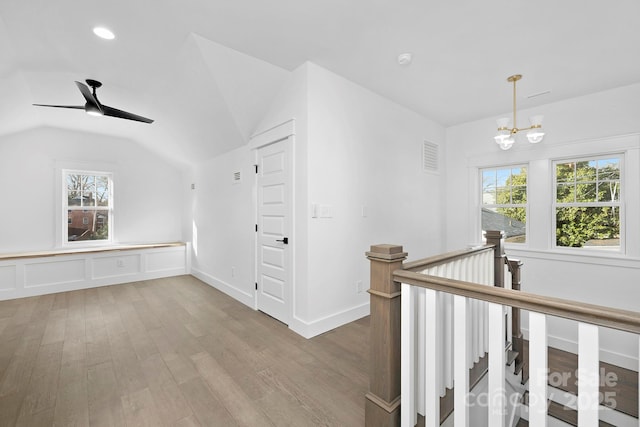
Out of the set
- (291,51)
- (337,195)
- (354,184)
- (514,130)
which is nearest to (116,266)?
(337,195)

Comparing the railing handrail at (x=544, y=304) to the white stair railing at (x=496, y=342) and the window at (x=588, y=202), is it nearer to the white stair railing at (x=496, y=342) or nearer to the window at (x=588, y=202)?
the white stair railing at (x=496, y=342)

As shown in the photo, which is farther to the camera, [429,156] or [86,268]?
[86,268]

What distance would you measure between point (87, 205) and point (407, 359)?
20.5 ft

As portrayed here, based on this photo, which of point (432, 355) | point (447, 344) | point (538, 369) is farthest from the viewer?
point (447, 344)

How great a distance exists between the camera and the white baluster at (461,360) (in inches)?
49.5

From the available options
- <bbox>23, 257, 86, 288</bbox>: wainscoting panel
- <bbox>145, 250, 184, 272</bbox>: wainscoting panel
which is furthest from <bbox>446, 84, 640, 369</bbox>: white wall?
<bbox>23, 257, 86, 288</bbox>: wainscoting panel

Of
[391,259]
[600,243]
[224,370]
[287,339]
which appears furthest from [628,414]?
[224,370]

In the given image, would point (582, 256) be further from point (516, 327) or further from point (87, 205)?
point (87, 205)

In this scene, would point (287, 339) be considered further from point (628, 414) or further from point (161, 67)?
point (161, 67)

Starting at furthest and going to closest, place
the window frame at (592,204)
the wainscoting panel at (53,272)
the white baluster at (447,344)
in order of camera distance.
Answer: the wainscoting panel at (53,272)
the window frame at (592,204)
the white baluster at (447,344)

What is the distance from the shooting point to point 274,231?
3.26m

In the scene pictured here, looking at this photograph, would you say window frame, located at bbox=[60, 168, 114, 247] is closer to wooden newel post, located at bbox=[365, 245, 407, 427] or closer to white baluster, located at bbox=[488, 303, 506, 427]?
wooden newel post, located at bbox=[365, 245, 407, 427]

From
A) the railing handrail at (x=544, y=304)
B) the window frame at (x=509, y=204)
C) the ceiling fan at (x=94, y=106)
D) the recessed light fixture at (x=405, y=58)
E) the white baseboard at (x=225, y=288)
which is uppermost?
the recessed light fixture at (x=405, y=58)

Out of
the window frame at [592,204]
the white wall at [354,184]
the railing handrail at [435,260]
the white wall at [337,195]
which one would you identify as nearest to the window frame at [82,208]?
the white wall at [337,195]
